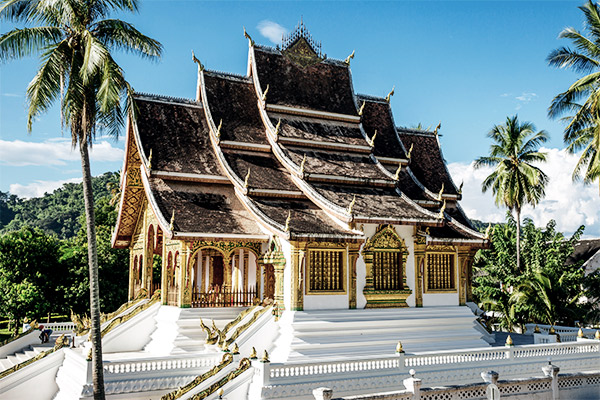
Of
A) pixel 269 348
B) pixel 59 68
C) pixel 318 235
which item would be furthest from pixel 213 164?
pixel 59 68

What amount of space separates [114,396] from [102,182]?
84009mm

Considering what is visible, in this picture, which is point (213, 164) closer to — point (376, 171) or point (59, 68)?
point (376, 171)

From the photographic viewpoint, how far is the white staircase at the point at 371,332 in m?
14.8

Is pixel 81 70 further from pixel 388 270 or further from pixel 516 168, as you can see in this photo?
pixel 516 168

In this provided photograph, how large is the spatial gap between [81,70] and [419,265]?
11.2 metres

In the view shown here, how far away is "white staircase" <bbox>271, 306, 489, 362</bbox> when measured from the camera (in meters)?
14.8

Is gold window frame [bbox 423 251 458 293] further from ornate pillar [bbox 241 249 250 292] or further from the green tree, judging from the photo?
the green tree

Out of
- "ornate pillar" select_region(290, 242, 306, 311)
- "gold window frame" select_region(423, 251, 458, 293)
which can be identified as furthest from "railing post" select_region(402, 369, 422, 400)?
"gold window frame" select_region(423, 251, 458, 293)

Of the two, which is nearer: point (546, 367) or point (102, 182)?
point (546, 367)

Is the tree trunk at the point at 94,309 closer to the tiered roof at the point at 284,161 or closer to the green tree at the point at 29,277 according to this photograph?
the tiered roof at the point at 284,161

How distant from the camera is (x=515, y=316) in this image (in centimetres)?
2258

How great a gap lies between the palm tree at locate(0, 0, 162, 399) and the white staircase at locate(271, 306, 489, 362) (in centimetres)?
547

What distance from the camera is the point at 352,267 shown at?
1616 centimetres

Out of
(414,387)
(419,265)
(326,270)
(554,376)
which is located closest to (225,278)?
(326,270)
